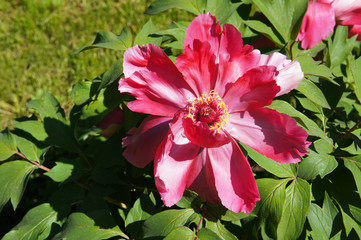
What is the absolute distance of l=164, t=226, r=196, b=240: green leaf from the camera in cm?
99

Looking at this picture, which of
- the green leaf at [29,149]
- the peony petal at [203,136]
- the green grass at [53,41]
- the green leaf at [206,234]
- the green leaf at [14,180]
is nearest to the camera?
the peony petal at [203,136]

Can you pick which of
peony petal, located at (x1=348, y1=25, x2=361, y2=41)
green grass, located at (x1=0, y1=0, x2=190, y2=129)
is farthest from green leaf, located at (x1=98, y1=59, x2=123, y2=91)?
green grass, located at (x1=0, y1=0, x2=190, y2=129)

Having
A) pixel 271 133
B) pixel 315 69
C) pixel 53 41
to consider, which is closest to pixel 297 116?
pixel 271 133

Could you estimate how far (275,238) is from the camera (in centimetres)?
109

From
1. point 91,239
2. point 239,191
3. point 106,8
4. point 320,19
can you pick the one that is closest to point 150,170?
point 91,239

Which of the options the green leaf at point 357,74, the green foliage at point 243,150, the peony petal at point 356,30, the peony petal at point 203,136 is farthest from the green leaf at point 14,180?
the peony petal at point 356,30

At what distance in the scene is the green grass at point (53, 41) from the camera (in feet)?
9.62

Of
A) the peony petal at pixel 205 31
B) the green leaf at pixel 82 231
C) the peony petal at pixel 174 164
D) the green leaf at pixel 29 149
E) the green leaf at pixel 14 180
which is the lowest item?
the green leaf at pixel 82 231

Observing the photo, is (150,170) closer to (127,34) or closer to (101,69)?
(127,34)

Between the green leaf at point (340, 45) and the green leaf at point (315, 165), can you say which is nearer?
the green leaf at point (315, 165)

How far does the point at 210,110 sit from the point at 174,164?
0.19 meters

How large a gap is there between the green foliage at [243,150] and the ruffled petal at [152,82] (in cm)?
10

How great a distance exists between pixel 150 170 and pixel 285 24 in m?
0.69

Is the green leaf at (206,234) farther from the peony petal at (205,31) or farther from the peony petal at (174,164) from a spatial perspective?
the peony petal at (205,31)
